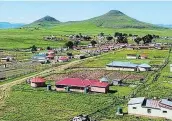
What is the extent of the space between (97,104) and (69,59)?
53.7 meters

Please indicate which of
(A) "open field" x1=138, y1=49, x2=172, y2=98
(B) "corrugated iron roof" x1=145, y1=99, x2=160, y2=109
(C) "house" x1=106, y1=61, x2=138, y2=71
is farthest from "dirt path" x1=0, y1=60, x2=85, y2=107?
(A) "open field" x1=138, y1=49, x2=172, y2=98

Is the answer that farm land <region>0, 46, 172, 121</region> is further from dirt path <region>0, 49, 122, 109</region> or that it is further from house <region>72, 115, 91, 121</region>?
house <region>72, 115, 91, 121</region>

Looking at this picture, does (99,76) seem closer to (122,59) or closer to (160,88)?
(160,88)

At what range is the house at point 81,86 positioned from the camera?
199 feet

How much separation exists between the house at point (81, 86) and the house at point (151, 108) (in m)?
12.9

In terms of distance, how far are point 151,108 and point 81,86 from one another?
1716 cm

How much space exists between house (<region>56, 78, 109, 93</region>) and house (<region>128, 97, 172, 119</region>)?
42.4ft

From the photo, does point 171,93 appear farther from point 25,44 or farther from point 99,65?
point 25,44

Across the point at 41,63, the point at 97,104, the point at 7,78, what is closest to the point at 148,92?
the point at 97,104

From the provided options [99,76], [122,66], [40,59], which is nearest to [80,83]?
[99,76]

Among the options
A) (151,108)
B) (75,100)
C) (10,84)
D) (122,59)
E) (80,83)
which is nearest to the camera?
(151,108)

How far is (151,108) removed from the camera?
46281 mm

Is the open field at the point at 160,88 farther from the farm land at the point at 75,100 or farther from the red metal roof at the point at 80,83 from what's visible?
the red metal roof at the point at 80,83

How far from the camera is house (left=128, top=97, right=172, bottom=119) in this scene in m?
45.6
